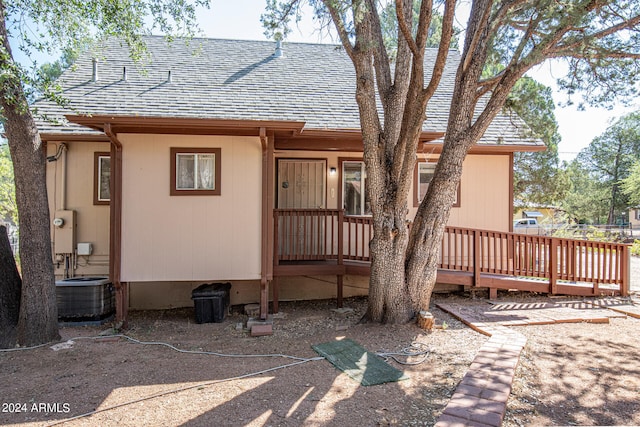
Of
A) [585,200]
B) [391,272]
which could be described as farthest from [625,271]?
[585,200]

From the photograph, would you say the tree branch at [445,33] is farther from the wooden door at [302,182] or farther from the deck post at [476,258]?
the wooden door at [302,182]

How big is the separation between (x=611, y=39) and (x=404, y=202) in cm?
406

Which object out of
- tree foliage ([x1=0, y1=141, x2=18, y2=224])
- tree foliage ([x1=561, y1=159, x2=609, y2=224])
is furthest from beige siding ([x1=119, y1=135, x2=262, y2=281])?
tree foliage ([x1=561, y1=159, x2=609, y2=224])

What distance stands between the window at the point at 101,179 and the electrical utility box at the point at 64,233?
0.50 meters

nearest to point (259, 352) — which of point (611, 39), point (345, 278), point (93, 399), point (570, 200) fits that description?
point (93, 399)

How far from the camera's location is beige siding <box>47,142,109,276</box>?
23.1ft

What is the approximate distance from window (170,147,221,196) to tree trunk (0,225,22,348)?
221 cm

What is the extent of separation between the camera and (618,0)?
17.4ft

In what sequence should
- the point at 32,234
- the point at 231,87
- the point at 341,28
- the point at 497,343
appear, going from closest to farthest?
the point at 497,343 < the point at 32,234 < the point at 341,28 < the point at 231,87

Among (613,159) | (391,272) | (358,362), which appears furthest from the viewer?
(613,159)

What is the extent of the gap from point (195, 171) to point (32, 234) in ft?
7.60

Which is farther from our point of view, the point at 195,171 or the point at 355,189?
the point at 355,189

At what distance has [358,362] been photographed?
395cm

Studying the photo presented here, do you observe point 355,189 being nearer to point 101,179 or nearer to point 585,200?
point 101,179
